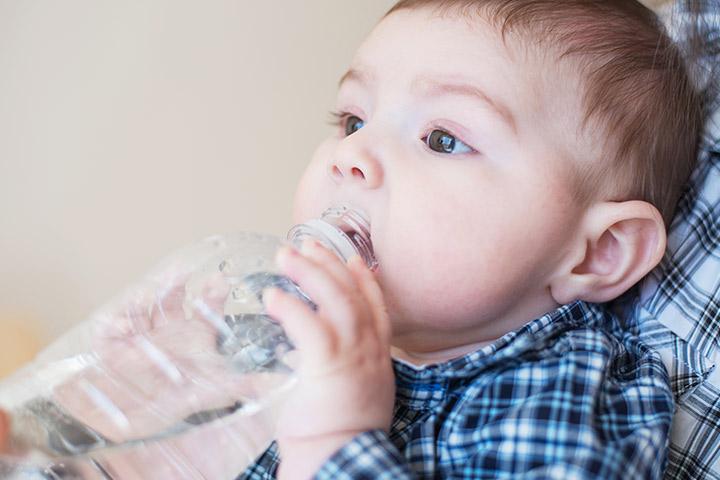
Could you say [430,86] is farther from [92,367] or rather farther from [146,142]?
[146,142]

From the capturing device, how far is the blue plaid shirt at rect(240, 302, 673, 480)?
26.8 inches

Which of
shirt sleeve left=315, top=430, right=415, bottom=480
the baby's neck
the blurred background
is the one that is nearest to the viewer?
shirt sleeve left=315, top=430, right=415, bottom=480

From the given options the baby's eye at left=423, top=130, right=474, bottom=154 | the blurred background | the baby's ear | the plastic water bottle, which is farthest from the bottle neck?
the blurred background

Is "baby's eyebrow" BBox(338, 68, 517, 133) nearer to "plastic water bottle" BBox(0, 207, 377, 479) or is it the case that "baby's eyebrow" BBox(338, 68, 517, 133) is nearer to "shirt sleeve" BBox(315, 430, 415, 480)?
"plastic water bottle" BBox(0, 207, 377, 479)

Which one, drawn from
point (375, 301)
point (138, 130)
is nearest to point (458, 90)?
point (375, 301)

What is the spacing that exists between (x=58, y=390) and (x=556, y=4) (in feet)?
2.01

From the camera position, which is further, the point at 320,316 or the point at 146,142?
the point at 146,142

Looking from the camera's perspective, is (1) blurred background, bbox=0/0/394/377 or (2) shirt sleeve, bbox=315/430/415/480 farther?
(1) blurred background, bbox=0/0/394/377

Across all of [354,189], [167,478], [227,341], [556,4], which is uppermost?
[556,4]

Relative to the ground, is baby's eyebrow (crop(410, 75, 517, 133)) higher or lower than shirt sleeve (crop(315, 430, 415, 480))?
higher

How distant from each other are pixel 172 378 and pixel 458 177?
1.11ft

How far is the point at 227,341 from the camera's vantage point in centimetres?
85

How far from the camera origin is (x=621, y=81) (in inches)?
34.3

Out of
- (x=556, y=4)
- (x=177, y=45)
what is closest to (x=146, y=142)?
(x=177, y=45)
